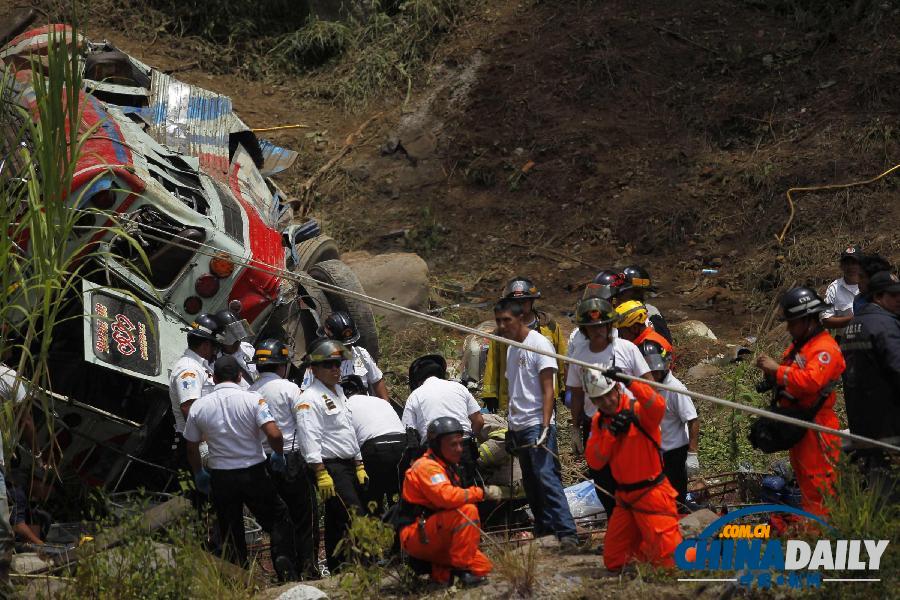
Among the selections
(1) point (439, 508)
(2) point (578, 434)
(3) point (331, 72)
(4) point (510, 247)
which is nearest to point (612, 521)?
(1) point (439, 508)

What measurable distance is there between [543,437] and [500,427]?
1434mm

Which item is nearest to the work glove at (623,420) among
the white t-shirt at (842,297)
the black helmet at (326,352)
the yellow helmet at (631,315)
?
the yellow helmet at (631,315)

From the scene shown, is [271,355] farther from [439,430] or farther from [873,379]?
[873,379]

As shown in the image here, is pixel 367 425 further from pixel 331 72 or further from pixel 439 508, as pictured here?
pixel 331 72

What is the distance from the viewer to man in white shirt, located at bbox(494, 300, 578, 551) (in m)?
6.87

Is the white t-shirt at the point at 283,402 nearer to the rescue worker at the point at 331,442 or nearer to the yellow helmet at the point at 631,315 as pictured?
the rescue worker at the point at 331,442

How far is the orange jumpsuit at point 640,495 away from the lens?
5.73 meters

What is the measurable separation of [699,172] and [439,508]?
1007 cm

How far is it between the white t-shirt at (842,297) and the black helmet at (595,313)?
9.66 ft

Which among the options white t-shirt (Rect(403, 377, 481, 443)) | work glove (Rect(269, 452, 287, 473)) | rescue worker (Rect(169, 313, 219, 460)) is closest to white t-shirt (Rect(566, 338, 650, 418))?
white t-shirt (Rect(403, 377, 481, 443))

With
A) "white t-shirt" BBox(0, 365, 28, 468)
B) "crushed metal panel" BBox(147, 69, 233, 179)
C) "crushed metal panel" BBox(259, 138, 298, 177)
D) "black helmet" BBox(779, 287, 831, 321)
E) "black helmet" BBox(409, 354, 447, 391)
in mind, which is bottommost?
"black helmet" BBox(409, 354, 447, 391)

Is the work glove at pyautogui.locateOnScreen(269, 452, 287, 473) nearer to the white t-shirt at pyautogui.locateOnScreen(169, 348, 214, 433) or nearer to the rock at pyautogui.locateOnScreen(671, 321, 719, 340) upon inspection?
the white t-shirt at pyautogui.locateOnScreen(169, 348, 214, 433)

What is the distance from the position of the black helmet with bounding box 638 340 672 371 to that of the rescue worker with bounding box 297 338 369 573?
1813 mm

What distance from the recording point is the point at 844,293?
9.08 meters
